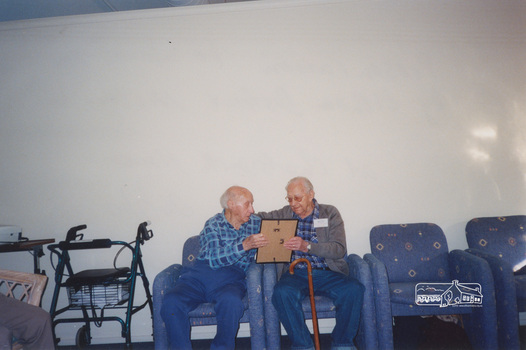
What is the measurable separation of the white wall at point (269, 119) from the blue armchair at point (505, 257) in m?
→ 0.18

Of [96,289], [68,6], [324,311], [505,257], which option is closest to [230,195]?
[324,311]

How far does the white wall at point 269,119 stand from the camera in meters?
3.01

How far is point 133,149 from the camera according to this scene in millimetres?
3152

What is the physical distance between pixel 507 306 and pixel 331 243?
131 cm

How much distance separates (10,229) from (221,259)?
2.09 metres

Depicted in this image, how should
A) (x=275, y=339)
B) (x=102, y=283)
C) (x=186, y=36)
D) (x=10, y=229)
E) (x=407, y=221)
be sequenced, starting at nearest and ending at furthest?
(x=275, y=339), (x=102, y=283), (x=10, y=229), (x=407, y=221), (x=186, y=36)

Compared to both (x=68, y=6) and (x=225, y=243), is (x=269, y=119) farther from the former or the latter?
(x=68, y=6)

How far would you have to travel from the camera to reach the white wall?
9.89 ft

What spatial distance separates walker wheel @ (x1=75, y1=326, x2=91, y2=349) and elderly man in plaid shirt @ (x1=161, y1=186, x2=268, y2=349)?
1262mm

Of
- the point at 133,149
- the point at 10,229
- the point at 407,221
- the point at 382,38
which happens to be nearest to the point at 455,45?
the point at 382,38

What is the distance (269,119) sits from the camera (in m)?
3.11

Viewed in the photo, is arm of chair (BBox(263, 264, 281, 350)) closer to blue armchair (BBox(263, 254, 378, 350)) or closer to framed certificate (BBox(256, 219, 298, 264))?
blue armchair (BBox(263, 254, 378, 350))

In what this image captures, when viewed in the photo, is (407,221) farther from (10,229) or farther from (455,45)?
(10,229)

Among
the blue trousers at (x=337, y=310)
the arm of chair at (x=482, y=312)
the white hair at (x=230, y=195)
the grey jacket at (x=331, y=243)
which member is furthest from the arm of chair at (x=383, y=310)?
the white hair at (x=230, y=195)
